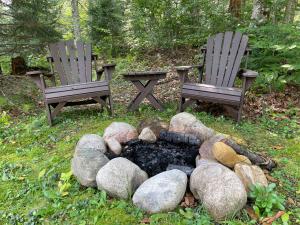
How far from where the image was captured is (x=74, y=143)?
3.21m

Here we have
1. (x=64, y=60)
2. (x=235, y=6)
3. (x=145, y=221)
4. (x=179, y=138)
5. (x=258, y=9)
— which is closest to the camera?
(x=145, y=221)

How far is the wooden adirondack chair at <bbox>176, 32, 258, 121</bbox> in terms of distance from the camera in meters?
3.54

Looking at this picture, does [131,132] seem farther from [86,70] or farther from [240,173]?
[86,70]

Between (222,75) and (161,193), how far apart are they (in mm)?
2464

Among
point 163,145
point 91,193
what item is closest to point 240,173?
point 163,145

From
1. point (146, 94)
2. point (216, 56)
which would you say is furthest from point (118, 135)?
point (216, 56)

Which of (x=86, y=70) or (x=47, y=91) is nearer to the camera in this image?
(x=47, y=91)

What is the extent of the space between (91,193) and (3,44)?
3949mm

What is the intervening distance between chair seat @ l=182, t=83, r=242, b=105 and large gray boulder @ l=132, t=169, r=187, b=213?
1.67 metres

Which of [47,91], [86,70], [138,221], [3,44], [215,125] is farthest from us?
[3,44]

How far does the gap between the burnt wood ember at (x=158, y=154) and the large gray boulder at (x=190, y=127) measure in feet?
0.48

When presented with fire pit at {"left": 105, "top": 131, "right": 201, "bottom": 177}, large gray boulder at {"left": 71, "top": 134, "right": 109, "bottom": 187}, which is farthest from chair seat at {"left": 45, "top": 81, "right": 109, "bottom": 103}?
→ large gray boulder at {"left": 71, "top": 134, "right": 109, "bottom": 187}

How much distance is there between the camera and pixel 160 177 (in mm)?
2191

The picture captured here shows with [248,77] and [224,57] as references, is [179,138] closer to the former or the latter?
[248,77]
